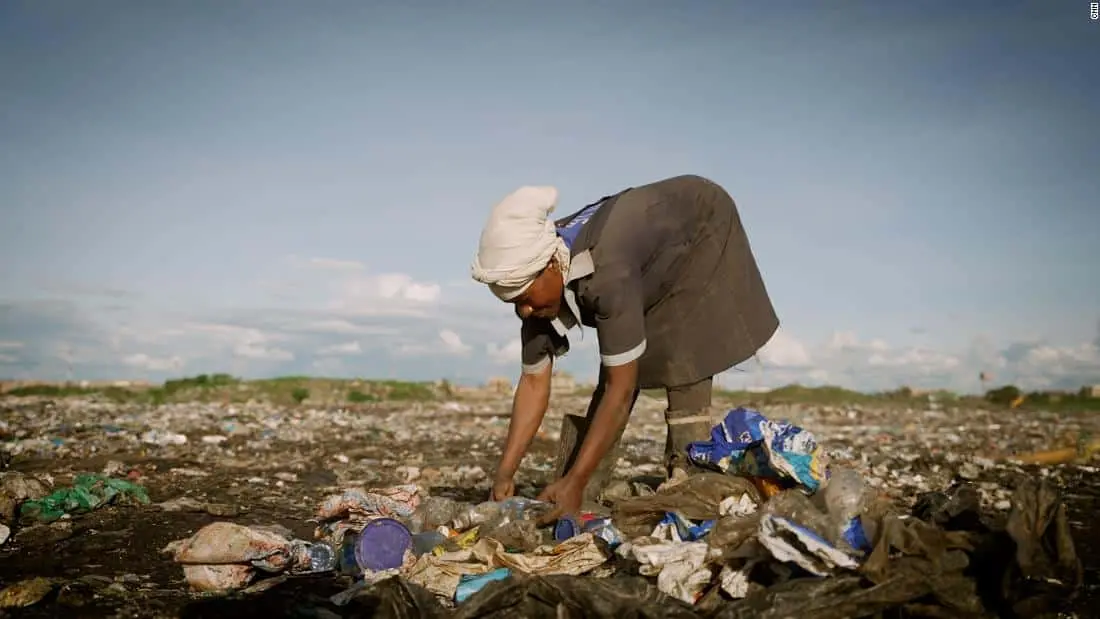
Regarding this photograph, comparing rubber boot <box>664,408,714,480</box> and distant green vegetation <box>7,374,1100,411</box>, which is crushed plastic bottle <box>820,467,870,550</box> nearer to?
rubber boot <box>664,408,714,480</box>

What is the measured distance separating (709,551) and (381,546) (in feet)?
4.22

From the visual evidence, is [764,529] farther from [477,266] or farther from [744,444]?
[477,266]

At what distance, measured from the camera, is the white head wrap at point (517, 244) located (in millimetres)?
3006

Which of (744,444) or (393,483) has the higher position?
(744,444)

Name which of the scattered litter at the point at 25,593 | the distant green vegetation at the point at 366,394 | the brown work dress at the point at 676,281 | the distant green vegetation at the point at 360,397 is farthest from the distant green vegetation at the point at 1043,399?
the scattered litter at the point at 25,593

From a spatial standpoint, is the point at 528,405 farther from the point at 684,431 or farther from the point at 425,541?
the point at 425,541

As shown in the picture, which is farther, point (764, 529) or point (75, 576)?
point (75, 576)

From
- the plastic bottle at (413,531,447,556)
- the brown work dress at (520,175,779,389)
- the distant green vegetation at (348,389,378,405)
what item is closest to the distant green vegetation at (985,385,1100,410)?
the distant green vegetation at (348,389,378,405)

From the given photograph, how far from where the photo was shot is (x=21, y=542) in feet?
11.8

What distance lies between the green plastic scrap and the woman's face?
8.85ft

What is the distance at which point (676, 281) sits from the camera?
3662mm

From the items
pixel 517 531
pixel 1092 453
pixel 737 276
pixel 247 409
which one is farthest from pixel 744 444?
pixel 247 409

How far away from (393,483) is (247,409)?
6746 millimetres

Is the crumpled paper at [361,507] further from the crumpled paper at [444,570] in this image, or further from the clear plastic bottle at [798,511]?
the clear plastic bottle at [798,511]
